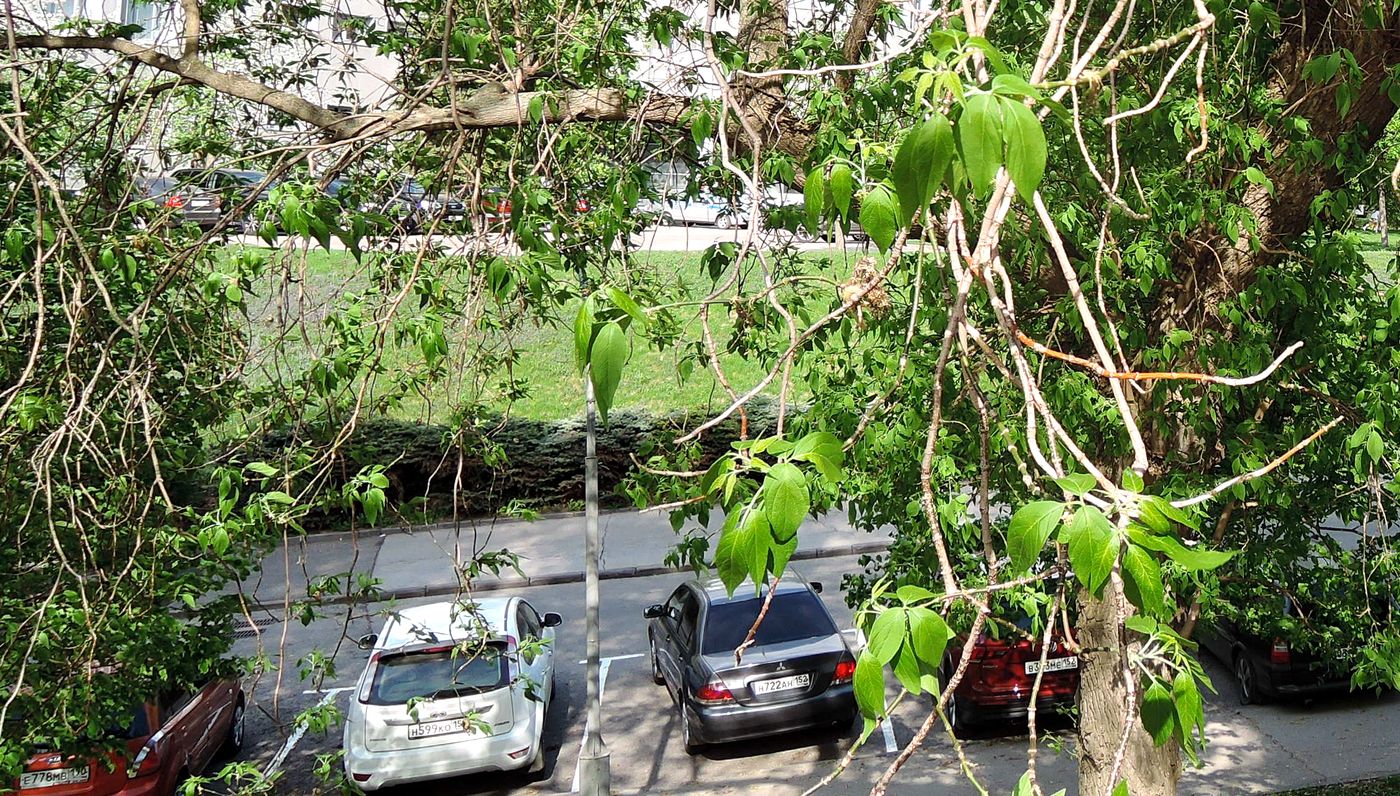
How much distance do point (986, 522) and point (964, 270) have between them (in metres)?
0.64

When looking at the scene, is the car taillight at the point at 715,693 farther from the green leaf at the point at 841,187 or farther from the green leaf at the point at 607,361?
the green leaf at the point at 607,361

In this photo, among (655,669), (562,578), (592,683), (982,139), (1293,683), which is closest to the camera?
(982,139)

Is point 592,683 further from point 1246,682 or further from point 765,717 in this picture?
point 1246,682

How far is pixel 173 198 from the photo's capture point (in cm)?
525

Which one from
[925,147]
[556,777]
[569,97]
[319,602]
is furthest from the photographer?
[556,777]

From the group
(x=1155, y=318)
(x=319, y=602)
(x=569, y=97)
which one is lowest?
(x=319, y=602)

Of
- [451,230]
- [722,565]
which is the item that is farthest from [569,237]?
[722,565]

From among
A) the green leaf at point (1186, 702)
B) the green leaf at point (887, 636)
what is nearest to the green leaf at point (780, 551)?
the green leaf at point (887, 636)

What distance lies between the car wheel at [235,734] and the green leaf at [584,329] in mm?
9668

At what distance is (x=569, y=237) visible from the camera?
5.55m

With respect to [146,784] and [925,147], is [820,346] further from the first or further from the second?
[146,784]

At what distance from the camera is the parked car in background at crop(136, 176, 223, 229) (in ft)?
16.5

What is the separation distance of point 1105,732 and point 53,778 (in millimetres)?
7634

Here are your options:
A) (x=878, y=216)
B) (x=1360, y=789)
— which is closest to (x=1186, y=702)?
(x=878, y=216)
